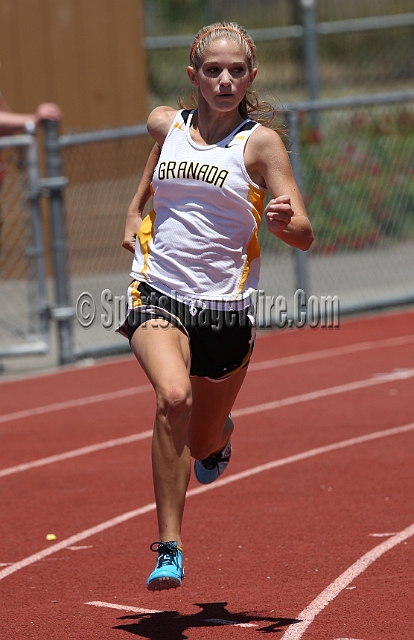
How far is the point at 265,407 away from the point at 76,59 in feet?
25.7

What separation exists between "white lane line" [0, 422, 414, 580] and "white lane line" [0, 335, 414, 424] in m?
2.47

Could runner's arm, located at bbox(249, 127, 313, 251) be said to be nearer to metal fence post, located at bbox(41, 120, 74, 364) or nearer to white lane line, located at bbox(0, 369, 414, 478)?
white lane line, located at bbox(0, 369, 414, 478)

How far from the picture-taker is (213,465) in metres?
5.30

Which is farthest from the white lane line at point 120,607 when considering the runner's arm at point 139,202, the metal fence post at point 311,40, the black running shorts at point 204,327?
the metal fence post at point 311,40

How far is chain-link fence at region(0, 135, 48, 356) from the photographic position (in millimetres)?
10281

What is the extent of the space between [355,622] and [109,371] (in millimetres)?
6407

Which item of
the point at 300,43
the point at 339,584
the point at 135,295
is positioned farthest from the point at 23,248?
the point at 300,43

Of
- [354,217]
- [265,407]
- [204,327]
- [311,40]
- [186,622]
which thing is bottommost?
[186,622]

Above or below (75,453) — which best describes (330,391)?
above

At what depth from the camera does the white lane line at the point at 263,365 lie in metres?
8.68

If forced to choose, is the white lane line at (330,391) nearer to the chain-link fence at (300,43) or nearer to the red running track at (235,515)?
the red running track at (235,515)

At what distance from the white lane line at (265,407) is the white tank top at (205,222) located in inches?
112

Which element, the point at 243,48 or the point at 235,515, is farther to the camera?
the point at 235,515

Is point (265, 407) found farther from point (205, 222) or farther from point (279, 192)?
point (279, 192)
